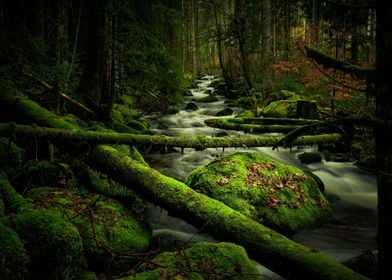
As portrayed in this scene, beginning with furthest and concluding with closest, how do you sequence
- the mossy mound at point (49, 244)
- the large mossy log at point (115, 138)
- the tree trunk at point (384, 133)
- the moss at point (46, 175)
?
1. the large mossy log at point (115, 138)
2. the moss at point (46, 175)
3. the mossy mound at point (49, 244)
4. the tree trunk at point (384, 133)

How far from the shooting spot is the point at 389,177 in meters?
2.57

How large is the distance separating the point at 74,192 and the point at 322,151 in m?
8.51

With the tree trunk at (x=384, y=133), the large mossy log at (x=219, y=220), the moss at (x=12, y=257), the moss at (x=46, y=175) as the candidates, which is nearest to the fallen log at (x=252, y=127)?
the large mossy log at (x=219, y=220)

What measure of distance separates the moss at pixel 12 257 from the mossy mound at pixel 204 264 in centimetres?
101

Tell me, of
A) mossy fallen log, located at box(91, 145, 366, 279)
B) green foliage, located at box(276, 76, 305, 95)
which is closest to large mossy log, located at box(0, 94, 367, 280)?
mossy fallen log, located at box(91, 145, 366, 279)

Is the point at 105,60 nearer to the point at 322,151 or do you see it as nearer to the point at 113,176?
the point at 113,176

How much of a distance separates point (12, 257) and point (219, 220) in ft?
8.01

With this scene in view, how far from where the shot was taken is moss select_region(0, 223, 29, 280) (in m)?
3.00

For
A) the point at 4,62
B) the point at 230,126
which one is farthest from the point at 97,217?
the point at 230,126

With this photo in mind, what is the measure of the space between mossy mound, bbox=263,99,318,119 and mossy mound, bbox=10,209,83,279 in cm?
939

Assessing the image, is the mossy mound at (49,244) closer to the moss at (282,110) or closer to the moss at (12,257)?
the moss at (12,257)

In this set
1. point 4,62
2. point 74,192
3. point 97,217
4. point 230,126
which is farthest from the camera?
point 230,126

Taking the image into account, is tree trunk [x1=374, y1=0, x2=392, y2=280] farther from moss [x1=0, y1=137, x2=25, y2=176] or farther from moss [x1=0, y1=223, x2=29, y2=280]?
moss [x1=0, y1=137, x2=25, y2=176]

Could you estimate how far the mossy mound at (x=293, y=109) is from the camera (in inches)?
469
